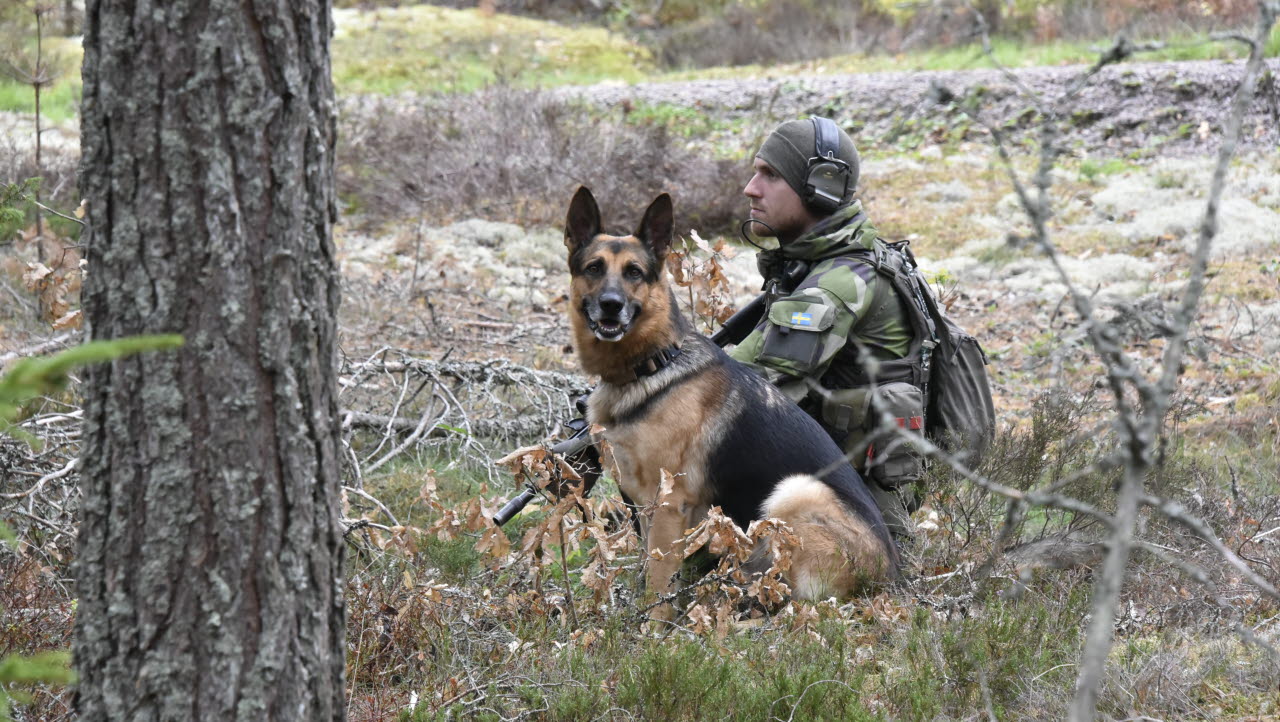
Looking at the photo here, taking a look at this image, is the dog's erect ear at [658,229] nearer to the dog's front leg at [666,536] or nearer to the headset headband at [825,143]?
the headset headband at [825,143]

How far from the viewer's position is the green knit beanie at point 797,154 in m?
4.86

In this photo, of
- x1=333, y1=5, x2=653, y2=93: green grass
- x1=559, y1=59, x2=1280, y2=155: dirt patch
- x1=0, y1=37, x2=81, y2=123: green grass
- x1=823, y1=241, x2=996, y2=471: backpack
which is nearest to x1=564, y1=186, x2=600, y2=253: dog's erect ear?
x1=823, y1=241, x2=996, y2=471: backpack

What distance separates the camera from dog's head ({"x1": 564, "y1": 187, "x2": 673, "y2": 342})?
455 cm

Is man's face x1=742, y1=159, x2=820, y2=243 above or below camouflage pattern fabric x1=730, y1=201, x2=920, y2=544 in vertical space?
above

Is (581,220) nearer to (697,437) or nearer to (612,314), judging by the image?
(612,314)

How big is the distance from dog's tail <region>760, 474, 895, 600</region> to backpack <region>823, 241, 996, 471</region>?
537 mm

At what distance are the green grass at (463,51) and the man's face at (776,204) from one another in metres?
14.4

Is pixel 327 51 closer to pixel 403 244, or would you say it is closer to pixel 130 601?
pixel 130 601

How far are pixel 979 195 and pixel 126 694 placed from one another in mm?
11649

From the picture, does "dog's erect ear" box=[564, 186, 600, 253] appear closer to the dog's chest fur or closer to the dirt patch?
the dog's chest fur

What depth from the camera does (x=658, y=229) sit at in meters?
4.79

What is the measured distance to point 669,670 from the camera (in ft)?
9.82

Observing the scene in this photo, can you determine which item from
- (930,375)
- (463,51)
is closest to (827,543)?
(930,375)

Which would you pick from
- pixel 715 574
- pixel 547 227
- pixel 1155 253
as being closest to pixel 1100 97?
pixel 1155 253
